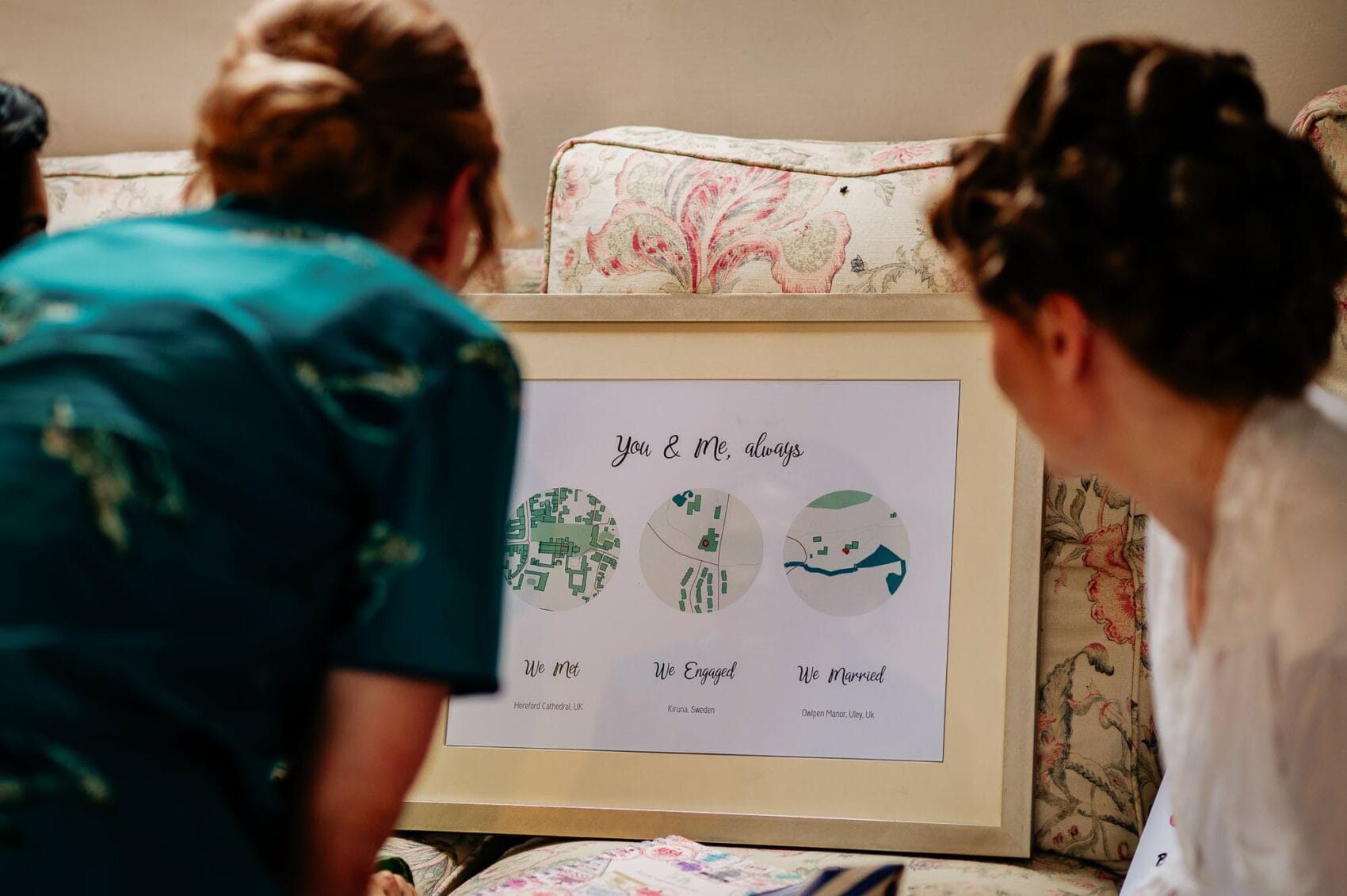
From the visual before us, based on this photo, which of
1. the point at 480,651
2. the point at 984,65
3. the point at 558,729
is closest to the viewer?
the point at 480,651

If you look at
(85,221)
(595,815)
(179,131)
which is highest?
(179,131)

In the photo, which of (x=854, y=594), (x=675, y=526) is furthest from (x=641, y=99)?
(x=854, y=594)

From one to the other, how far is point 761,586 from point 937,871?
0.38 meters

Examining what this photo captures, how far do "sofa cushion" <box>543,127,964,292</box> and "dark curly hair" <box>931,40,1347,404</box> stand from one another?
708mm

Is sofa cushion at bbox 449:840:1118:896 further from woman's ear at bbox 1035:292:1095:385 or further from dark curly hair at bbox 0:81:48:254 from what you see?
dark curly hair at bbox 0:81:48:254

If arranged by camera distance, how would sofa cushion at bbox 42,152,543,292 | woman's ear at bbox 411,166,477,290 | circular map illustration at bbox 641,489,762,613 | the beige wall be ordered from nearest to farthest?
woman's ear at bbox 411,166,477,290, circular map illustration at bbox 641,489,762,613, the beige wall, sofa cushion at bbox 42,152,543,292

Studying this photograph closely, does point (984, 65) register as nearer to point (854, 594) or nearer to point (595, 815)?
point (854, 594)

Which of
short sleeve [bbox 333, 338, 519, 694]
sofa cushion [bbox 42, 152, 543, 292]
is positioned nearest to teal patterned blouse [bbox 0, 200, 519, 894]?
short sleeve [bbox 333, 338, 519, 694]

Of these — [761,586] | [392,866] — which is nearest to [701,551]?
[761,586]

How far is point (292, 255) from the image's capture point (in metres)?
0.74

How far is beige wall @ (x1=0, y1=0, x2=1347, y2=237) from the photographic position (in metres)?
1.67

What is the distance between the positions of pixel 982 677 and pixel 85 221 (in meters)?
1.44

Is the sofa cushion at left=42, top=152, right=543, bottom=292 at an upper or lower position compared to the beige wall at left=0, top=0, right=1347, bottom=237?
lower

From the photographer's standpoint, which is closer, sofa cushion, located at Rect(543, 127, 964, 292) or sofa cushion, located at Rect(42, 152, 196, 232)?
sofa cushion, located at Rect(543, 127, 964, 292)
